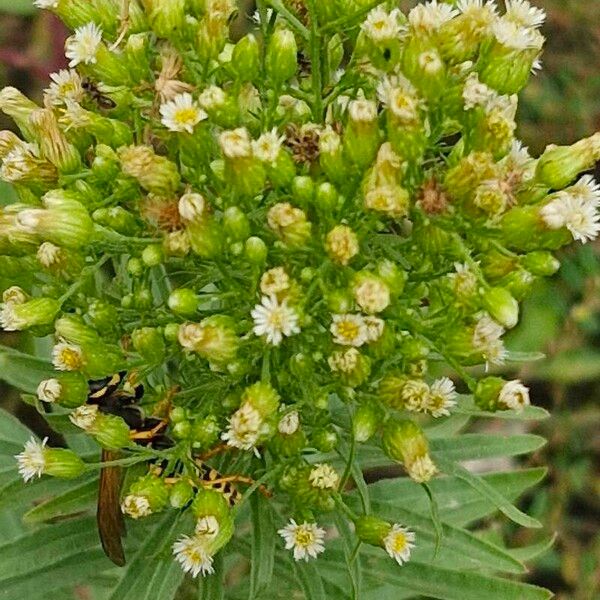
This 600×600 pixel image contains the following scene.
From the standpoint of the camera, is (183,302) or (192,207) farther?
(183,302)

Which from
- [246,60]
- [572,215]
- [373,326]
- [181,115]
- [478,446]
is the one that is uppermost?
[246,60]

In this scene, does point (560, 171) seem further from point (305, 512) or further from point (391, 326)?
point (305, 512)

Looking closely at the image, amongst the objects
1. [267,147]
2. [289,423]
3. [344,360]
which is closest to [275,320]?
[344,360]

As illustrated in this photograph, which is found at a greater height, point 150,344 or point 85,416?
point 150,344

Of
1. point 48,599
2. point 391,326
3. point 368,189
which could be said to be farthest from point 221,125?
point 48,599

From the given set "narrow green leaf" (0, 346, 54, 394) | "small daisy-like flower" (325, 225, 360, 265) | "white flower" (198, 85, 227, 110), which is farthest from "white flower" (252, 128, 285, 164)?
"narrow green leaf" (0, 346, 54, 394)

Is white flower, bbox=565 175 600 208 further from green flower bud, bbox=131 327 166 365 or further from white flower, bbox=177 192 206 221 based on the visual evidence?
green flower bud, bbox=131 327 166 365

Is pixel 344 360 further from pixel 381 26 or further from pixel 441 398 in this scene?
pixel 381 26
